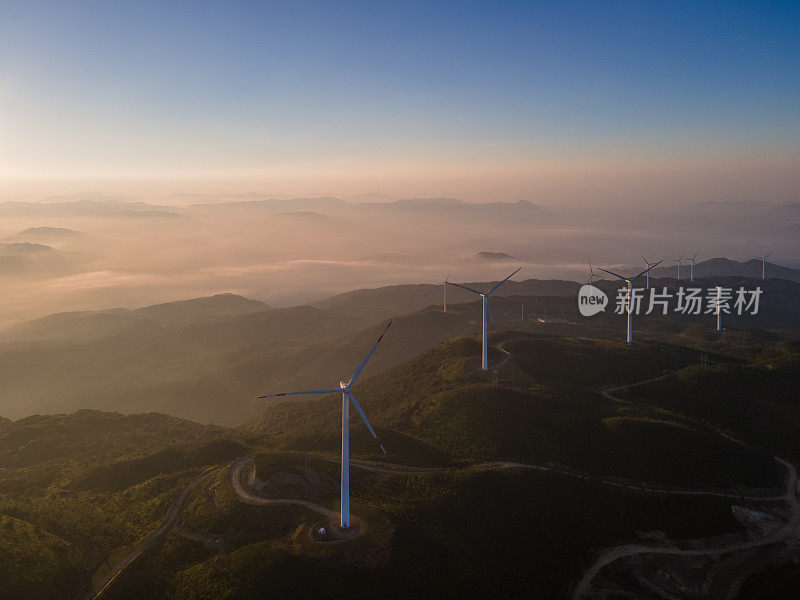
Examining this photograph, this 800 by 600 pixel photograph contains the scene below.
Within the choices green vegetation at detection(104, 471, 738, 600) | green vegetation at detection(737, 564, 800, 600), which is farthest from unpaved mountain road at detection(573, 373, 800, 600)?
green vegetation at detection(737, 564, 800, 600)

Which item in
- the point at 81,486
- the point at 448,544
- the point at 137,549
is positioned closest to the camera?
the point at 448,544

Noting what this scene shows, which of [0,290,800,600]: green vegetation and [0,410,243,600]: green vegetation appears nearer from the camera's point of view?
[0,290,800,600]: green vegetation

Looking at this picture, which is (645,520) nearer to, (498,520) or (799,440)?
(498,520)

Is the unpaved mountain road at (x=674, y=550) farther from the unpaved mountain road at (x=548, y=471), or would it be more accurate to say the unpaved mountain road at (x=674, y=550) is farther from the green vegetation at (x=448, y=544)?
the green vegetation at (x=448, y=544)

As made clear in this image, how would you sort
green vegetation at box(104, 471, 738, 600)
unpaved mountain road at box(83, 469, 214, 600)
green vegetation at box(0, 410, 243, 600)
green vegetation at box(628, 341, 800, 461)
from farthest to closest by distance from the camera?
green vegetation at box(628, 341, 800, 461) → green vegetation at box(0, 410, 243, 600) → unpaved mountain road at box(83, 469, 214, 600) → green vegetation at box(104, 471, 738, 600)

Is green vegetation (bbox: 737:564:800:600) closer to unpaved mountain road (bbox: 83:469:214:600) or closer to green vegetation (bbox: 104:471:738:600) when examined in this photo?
green vegetation (bbox: 104:471:738:600)

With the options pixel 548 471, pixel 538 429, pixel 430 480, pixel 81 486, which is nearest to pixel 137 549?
pixel 81 486

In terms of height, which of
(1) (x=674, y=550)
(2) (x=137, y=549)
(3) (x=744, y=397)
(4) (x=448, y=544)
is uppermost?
(3) (x=744, y=397)

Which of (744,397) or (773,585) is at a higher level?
(744,397)

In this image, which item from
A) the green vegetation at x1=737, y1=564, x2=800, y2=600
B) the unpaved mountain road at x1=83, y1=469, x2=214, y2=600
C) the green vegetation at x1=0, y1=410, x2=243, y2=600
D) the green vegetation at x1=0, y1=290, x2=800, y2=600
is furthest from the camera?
the green vegetation at x1=0, y1=410, x2=243, y2=600

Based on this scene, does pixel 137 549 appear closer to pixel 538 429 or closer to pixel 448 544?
pixel 448 544

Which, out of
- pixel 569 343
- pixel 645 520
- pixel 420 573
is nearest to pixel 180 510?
Result: pixel 420 573
